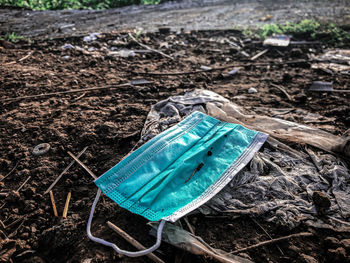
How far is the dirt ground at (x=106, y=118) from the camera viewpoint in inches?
72.0

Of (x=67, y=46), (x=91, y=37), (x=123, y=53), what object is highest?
(x=91, y=37)

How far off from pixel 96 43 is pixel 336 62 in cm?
503

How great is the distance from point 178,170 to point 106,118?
1.48 metres

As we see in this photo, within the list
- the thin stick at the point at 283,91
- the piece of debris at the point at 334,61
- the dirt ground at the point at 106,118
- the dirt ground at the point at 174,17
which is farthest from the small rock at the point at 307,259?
the dirt ground at the point at 174,17

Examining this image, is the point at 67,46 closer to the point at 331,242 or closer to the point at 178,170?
the point at 178,170

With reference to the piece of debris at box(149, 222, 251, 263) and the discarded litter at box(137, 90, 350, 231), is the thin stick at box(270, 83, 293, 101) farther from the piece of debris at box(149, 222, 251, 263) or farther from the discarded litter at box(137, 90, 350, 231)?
the piece of debris at box(149, 222, 251, 263)

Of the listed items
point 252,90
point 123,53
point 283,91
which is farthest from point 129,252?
point 123,53

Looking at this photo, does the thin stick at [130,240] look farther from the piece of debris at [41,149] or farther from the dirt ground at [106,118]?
the piece of debris at [41,149]

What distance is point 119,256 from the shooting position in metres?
1.72

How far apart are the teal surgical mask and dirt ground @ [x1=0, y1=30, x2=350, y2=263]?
0.45 feet

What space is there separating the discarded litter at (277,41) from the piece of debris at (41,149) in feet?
16.3

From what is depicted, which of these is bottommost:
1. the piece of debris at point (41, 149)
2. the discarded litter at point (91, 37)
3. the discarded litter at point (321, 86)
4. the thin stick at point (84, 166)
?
the thin stick at point (84, 166)

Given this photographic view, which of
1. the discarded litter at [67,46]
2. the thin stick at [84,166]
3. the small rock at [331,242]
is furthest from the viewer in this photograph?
the discarded litter at [67,46]

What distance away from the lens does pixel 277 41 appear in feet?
18.5
